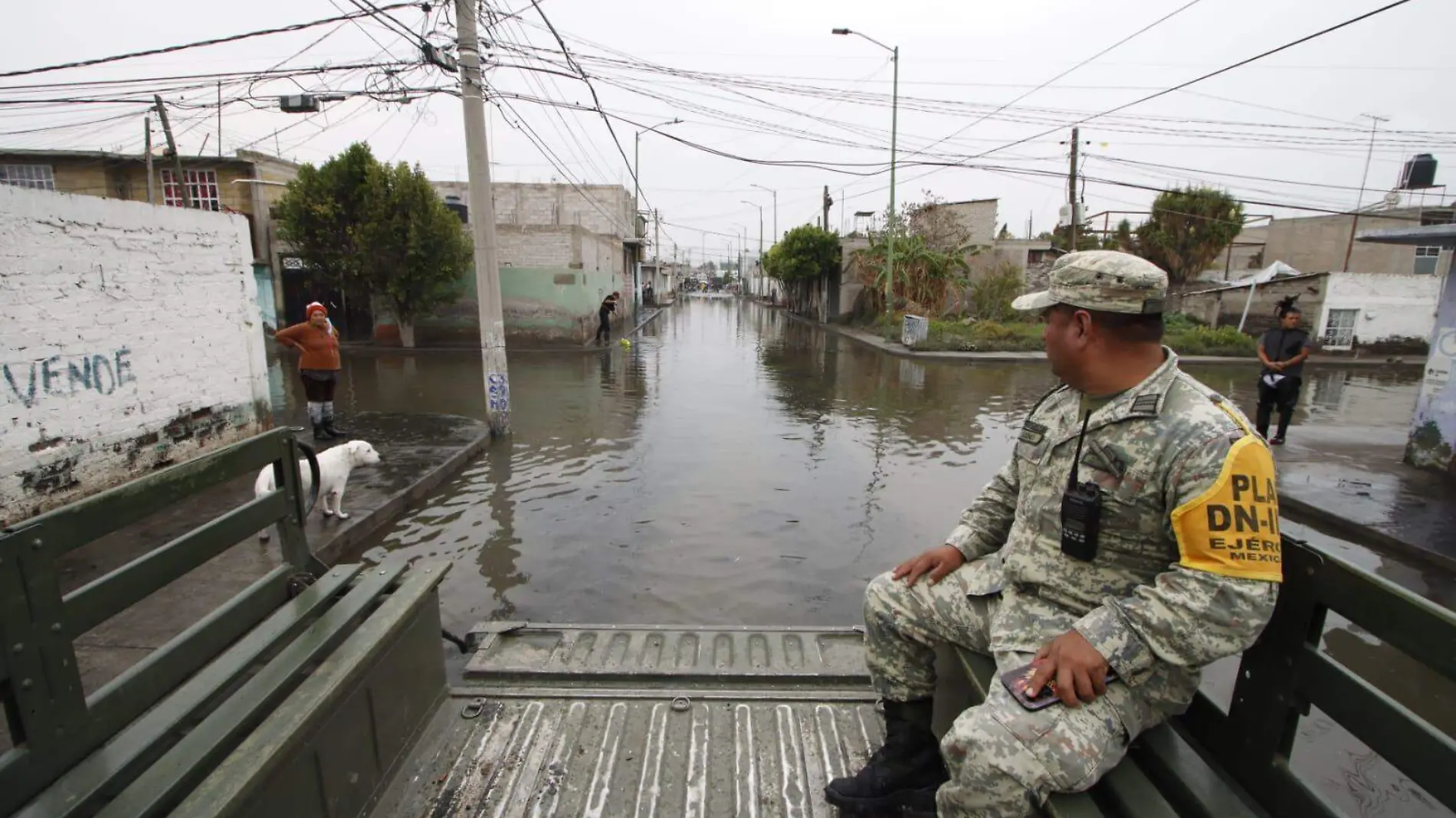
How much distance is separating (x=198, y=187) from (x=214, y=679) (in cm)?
2537

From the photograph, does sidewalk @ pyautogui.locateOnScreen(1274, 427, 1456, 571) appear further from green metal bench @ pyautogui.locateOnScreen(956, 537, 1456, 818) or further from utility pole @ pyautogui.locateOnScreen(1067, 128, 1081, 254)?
utility pole @ pyautogui.locateOnScreen(1067, 128, 1081, 254)

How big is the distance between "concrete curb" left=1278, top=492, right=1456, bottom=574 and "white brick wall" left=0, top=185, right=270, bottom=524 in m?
10.5

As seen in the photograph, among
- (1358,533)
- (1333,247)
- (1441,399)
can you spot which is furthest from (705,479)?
(1333,247)

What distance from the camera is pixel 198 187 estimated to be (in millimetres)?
21375

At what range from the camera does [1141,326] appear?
2.04 m

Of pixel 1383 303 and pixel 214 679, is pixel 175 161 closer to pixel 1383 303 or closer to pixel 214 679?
pixel 214 679

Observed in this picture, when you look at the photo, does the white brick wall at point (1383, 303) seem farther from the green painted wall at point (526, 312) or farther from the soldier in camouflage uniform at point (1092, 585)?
the soldier in camouflage uniform at point (1092, 585)

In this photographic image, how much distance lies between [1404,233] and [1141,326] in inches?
295

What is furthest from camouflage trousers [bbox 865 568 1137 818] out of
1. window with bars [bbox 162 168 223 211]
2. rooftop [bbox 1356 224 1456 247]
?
window with bars [bbox 162 168 223 211]

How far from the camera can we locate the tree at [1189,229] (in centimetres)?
2458

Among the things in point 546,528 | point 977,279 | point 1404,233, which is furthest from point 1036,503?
point 977,279

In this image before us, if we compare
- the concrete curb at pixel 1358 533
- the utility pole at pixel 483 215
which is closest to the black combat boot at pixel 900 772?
the concrete curb at pixel 1358 533

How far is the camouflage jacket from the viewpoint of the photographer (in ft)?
5.62

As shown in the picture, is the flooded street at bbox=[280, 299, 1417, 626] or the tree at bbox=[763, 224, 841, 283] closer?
the flooded street at bbox=[280, 299, 1417, 626]
